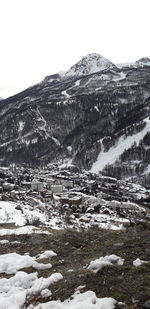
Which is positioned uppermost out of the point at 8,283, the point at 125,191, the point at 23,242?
the point at 8,283

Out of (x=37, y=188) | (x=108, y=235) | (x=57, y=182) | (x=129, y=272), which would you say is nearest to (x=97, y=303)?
(x=129, y=272)

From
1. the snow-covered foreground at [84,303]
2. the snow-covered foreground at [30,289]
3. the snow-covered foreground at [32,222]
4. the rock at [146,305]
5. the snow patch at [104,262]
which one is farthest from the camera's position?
the snow-covered foreground at [32,222]

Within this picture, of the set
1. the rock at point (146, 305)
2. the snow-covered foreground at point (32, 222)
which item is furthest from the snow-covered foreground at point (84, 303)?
the snow-covered foreground at point (32, 222)

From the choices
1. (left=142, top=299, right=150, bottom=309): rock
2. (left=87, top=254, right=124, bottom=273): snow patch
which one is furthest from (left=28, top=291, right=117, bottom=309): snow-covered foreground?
(left=87, top=254, right=124, bottom=273): snow patch

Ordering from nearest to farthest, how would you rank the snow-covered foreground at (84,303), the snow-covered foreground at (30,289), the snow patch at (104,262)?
the snow-covered foreground at (84,303) < the snow-covered foreground at (30,289) < the snow patch at (104,262)

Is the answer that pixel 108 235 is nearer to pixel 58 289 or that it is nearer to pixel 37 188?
pixel 58 289

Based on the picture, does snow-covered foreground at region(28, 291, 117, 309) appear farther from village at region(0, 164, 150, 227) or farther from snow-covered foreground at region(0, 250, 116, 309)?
village at region(0, 164, 150, 227)

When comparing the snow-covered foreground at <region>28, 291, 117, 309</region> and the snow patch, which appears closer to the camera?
the snow-covered foreground at <region>28, 291, 117, 309</region>

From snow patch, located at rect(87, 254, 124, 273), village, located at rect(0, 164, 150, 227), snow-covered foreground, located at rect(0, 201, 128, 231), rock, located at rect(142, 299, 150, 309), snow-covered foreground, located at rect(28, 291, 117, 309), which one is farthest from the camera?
village, located at rect(0, 164, 150, 227)

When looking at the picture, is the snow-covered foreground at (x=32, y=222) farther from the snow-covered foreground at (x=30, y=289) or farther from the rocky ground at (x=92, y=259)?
the snow-covered foreground at (x=30, y=289)

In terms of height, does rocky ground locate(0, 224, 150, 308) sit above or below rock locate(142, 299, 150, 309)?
below

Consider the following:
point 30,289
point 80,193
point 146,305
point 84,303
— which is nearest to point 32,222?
point 30,289
